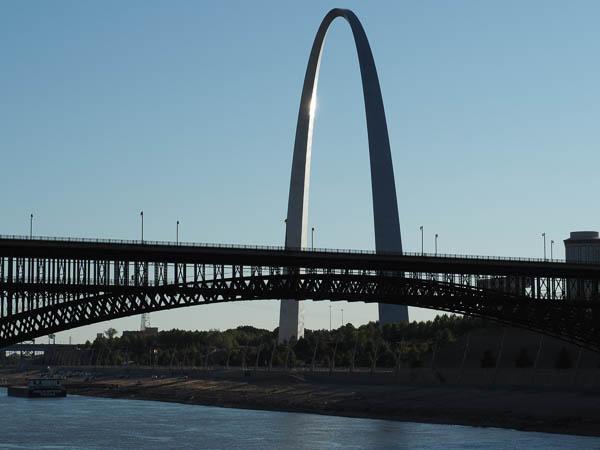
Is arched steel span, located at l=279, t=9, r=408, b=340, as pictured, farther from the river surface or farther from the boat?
the boat

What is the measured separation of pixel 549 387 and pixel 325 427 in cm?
2523

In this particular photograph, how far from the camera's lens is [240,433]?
10162 centimetres

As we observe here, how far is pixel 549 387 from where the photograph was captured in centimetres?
11800

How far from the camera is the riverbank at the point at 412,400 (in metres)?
104

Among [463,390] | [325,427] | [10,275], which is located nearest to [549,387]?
[463,390]

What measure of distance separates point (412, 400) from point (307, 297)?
26928 mm

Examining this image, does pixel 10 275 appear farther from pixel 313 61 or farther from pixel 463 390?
pixel 313 61

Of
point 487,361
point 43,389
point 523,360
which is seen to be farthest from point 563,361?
point 43,389

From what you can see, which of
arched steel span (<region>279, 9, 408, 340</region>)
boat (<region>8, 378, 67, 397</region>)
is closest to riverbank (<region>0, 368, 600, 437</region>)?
arched steel span (<region>279, 9, 408, 340</region>)

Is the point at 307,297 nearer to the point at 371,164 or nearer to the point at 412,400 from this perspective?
the point at 412,400

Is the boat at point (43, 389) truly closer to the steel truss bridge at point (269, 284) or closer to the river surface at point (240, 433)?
the river surface at point (240, 433)

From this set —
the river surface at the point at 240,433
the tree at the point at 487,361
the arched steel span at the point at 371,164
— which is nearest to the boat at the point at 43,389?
the arched steel span at the point at 371,164

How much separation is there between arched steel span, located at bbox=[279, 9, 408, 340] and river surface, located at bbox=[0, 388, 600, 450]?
29312 mm

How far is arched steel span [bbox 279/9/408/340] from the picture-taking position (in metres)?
146
